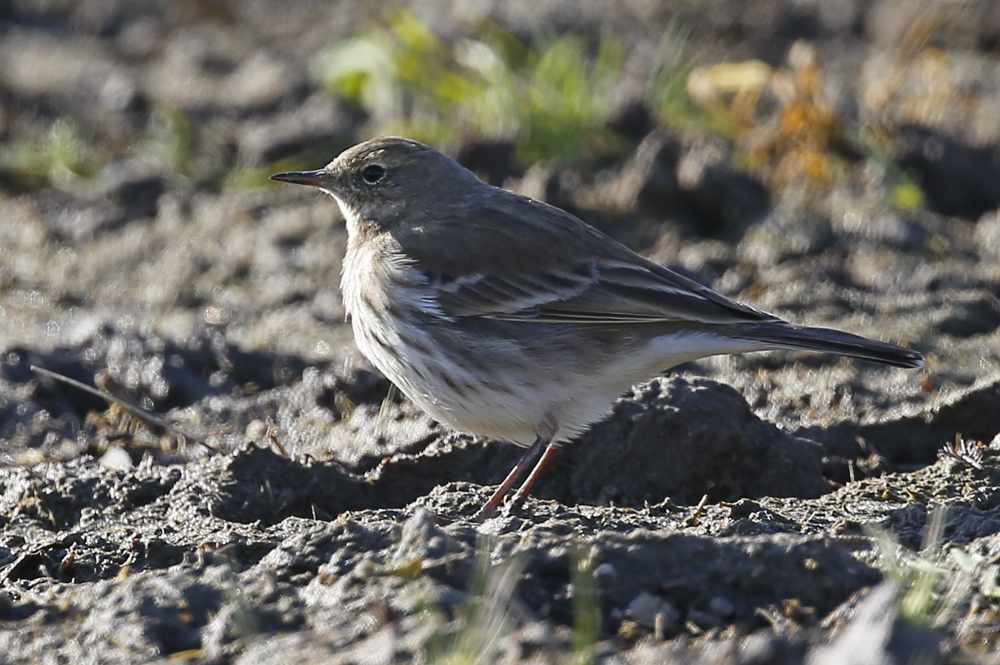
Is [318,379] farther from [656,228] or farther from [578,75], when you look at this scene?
[578,75]

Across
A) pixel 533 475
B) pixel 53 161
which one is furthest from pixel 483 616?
pixel 53 161

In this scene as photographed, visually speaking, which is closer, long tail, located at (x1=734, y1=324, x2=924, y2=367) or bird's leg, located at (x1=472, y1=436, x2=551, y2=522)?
bird's leg, located at (x1=472, y1=436, x2=551, y2=522)

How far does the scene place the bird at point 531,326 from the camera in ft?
16.5

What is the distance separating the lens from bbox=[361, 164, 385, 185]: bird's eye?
5980 millimetres

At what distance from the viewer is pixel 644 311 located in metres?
5.14

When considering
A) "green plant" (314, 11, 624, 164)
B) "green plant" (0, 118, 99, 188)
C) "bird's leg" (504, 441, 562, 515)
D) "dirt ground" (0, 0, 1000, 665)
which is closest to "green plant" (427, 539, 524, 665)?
"dirt ground" (0, 0, 1000, 665)

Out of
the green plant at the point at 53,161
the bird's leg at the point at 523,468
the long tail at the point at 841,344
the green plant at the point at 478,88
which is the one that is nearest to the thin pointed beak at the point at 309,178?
the bird's leg at the point at 523,468

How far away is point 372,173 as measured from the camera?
5.98 meters

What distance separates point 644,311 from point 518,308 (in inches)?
19.9

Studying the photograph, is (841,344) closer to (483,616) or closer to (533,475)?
(533,475)

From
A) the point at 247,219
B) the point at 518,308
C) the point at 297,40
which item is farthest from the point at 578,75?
the point at 518,308

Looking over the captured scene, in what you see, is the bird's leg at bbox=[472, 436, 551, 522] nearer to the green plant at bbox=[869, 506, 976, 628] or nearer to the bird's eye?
the green plant at bbox=[869, 506, 976, 628]

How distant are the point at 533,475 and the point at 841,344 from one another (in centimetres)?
126

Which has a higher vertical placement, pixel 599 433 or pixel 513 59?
pixel 513 59
